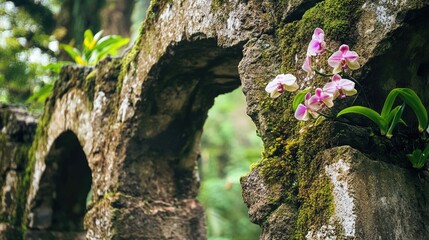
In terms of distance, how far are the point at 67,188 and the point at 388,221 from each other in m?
3.36

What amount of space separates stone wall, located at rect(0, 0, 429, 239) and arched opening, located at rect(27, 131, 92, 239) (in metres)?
0.02

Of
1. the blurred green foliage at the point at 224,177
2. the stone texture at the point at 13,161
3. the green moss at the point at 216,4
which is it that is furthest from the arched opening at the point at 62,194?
the blurred green foliage at the point at 224,177

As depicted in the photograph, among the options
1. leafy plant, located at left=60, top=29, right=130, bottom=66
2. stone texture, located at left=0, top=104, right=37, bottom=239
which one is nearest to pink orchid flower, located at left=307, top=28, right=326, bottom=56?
leafy plant, located at left=60, top=29, right=130, bottom=66

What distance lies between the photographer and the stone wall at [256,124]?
1.96 meters

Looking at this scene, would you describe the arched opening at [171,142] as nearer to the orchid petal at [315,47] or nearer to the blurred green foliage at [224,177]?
the orchid petal at [315,47]

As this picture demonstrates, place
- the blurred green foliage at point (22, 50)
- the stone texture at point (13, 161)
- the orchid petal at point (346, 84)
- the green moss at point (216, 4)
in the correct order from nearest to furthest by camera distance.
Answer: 1. the orchid petal at point (346, 84)
2. the green moss at point (216, 4)
3. the stone texture at point (13, 161)
4. the blurred green foliage at point (22, 50)

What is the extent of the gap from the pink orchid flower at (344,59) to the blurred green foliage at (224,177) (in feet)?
20.8

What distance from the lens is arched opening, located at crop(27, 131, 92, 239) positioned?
14.8ft

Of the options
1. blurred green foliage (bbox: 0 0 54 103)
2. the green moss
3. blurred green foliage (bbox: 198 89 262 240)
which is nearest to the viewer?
the green moss

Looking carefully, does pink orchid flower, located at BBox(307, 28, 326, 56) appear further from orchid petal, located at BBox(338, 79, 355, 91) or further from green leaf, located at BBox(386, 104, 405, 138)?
green leaf, located at BBox(386, 104, 405, 138)

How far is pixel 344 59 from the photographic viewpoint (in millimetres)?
1888

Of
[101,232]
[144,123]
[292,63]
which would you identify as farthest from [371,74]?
[101,232]

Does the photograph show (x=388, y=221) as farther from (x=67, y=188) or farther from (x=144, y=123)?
(x=67, y=188)

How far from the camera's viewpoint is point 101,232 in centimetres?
340
